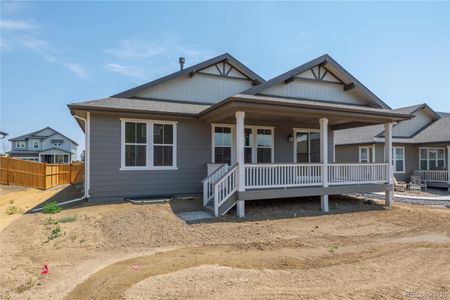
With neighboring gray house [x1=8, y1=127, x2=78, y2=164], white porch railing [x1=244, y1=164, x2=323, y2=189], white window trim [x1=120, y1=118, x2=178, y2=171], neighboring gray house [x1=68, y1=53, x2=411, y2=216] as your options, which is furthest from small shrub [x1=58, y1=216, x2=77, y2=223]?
neighboring gray house [x1=8, y1=127, x2=78, y2=164]

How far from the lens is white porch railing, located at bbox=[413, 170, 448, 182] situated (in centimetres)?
1677

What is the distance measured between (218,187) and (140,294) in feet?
15.0

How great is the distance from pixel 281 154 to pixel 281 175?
10.5ft

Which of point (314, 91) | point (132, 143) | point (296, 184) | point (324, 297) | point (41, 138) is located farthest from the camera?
point (41, 138)

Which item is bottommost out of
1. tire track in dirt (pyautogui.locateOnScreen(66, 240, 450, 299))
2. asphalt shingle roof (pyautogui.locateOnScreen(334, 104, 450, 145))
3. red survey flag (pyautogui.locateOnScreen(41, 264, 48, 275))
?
tire track in dirt (pyautogui.locateOnScreen(66, 240, 450, 299))

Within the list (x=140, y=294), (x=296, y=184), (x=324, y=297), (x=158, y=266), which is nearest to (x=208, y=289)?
(x=140, y=294)

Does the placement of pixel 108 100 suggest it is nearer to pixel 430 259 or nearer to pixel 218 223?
pixel 218 223

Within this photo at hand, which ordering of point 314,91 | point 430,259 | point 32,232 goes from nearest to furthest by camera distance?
1. point 430,259
2. point 32,232
3. point 314,91

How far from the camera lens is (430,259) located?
517 centimetres

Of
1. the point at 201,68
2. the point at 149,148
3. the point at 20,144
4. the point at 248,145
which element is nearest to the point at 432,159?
→ the point at 248,145

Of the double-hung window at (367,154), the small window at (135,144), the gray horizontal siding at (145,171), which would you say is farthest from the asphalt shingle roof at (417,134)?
the small window at (135,144)

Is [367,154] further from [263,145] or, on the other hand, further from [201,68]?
[201,68]

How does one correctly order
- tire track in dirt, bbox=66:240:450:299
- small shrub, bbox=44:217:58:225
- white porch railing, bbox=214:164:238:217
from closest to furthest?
1. tire track in dirt, bbox=66:240:450:299
2. small shrub, bbox=44:217:58:225
3. white porch railing, bbox=214:164:238:217

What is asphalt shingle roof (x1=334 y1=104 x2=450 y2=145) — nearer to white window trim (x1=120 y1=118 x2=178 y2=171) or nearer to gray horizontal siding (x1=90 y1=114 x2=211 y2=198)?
gray horizontal siding (x1=90 y1=114 x2=211 y2=198)
